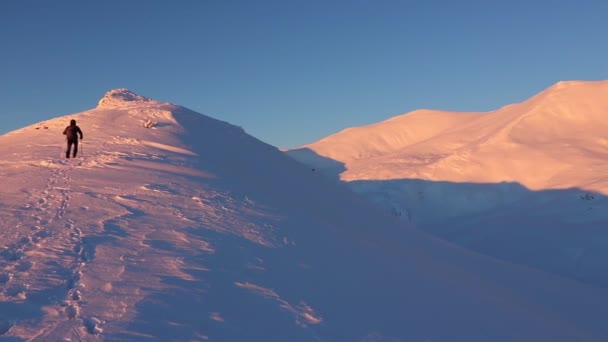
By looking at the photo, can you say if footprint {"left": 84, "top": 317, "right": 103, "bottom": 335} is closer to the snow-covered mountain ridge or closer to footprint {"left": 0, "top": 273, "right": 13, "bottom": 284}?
footprint {"left": 0, "top": 273, "right": 13, "bottom": 284}

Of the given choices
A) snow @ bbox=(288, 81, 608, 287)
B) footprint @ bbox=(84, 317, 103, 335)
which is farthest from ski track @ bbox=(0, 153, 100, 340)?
snow @ bbox=(288, 81, 608, 287)

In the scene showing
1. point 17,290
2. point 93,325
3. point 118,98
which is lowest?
point 93,325

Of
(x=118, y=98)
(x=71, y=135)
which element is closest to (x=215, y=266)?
(x=71, y=135)

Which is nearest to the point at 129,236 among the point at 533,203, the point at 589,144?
the point at 533,203

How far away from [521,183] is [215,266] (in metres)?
51.4

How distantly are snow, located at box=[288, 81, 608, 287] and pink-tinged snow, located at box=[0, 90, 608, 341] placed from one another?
17503 mm

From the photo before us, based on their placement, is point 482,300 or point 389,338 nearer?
point 389,338

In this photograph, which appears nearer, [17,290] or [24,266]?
[17,290]

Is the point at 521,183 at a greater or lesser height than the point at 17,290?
greater

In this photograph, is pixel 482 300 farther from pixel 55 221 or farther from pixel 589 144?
pixel 589 144

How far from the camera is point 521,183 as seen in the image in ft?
176

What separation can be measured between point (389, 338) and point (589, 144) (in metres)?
58.0

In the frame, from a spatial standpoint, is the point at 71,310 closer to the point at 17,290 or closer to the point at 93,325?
the point at 93,325

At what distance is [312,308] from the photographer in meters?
7.52
